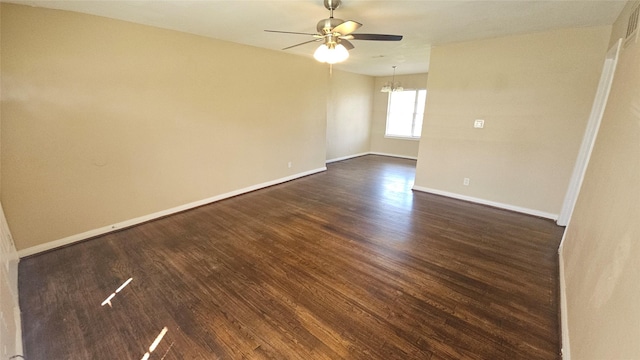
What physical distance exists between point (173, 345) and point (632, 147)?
9.25ft

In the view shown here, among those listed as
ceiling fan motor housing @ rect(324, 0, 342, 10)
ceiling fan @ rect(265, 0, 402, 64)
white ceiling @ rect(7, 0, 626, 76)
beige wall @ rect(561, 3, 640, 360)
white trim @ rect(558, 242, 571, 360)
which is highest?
white ceiling @ rect(7, 0, 626, 76)

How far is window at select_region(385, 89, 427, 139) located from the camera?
7.41m

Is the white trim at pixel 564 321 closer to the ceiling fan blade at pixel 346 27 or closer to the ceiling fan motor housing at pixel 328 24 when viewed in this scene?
the ceiling fan blade at pixel 346 27

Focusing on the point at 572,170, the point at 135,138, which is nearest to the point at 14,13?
the point at 135,138

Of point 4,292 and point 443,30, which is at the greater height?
point 443,30

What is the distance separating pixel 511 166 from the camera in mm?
3736

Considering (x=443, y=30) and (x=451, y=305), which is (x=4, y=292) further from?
(x=443, y=30)

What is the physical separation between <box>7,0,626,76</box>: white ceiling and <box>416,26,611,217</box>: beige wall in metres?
0.30

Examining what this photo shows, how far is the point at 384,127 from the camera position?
318 inches

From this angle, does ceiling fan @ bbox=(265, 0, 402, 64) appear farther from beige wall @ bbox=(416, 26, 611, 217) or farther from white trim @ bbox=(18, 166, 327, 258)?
white trim @ bbox=(18, 166, 327, 258)

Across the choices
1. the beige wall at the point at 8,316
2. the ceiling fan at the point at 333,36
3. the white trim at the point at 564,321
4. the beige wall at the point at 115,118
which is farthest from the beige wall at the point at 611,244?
the beige wall at the point at 115,118

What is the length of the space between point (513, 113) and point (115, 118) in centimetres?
510

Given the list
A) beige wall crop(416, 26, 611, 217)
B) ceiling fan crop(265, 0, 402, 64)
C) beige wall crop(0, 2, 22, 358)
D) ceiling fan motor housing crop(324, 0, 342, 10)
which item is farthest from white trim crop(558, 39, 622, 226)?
beige wall crop(0, 2, 22, 358)

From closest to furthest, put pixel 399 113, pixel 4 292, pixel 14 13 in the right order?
1. pixel 4 292
2. pixel 14 13
3. pixel 399 113
